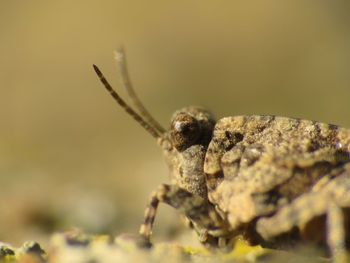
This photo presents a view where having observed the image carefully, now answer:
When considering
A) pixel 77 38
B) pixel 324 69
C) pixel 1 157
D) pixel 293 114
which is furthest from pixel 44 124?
pixel 324 69

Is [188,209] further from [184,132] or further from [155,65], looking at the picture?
[155,65]

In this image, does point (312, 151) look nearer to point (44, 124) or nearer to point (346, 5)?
point (44, 124)

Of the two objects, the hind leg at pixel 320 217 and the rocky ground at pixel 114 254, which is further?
the hind leg at pixel 320 217

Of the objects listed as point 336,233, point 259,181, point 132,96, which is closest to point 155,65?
point 132,96

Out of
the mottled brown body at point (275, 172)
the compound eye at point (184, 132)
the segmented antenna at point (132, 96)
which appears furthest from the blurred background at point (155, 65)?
the mottled brown body at point (275, 172)

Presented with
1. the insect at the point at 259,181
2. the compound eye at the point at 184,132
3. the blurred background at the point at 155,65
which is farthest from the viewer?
the blurred background at the point at 155,65

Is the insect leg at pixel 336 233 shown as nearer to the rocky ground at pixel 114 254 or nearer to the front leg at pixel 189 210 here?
the rocky ground at pixel 114 254

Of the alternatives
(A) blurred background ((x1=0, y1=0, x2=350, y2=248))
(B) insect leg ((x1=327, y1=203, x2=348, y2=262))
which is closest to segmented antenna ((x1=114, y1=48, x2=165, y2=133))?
(B) insect leg ((x1=327, y1=203, x2=348, y2=262))
